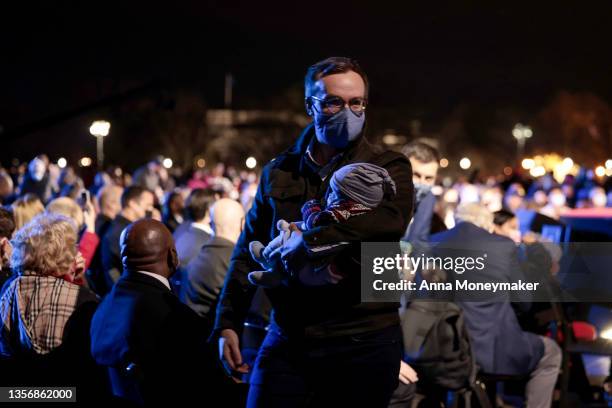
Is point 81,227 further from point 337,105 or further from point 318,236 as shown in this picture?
point 318,236

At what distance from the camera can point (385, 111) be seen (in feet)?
220

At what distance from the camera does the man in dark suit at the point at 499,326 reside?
18.9 feet

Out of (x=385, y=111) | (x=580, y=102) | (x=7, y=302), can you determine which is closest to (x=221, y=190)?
(x=7, y=302)

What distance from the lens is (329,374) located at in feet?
9.77

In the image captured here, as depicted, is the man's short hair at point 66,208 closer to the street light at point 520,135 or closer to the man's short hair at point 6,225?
the man's short hair at point 6,225

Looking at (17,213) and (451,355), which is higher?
(17,213)

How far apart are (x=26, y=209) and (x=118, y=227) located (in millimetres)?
1335

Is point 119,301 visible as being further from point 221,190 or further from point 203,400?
point 221,190

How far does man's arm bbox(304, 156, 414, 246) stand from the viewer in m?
2.77

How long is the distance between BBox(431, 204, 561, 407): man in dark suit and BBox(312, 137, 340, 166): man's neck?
248 centimetres

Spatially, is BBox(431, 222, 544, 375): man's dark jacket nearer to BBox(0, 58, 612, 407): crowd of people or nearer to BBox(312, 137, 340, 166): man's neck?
BBox(0, 58, 612, 407): crowd of people

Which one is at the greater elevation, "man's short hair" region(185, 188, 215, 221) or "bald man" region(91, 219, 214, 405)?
"man's short hair" region(185, 188, 215, 221)

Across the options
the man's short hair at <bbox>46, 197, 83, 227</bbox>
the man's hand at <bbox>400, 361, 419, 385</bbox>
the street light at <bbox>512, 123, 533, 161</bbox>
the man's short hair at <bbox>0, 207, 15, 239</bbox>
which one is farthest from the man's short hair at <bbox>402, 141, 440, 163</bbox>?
the street light at <bbox>512, 123, 533, 161</bbox>

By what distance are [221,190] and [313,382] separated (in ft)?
23.6
